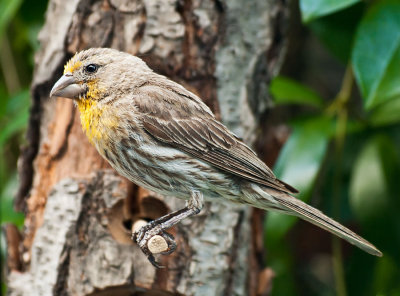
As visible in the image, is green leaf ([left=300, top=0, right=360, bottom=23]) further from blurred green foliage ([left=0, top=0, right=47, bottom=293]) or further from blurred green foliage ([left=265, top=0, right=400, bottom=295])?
blurred green foliage ([left=0, top=0, right=47, bottom=293])

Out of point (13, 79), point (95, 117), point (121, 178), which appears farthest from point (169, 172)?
point (13, 79)

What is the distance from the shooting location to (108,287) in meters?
3.74

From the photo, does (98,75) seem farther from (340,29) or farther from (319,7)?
(340,29)

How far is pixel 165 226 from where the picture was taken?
11.0 feet

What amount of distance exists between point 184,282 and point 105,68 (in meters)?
1.25

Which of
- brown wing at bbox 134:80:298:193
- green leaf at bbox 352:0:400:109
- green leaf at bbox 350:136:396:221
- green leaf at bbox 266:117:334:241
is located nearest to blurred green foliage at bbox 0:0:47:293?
brown wing at bbox 134:80:298:193

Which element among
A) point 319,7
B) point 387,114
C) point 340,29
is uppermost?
point 340,29

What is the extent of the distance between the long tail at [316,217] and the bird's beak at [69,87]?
1074 mm

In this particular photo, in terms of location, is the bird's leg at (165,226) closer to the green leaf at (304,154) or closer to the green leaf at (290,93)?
the green leaf at (304,154)

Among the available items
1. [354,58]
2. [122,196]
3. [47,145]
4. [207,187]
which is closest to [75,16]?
[47,145]

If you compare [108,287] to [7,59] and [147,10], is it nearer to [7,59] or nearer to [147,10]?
[147,10]

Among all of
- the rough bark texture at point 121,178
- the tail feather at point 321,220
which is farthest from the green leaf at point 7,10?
the tail feather at point 321,220

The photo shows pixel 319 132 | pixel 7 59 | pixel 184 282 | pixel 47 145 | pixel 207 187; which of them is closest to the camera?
pixel 207 187

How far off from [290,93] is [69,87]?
1.86 metres
